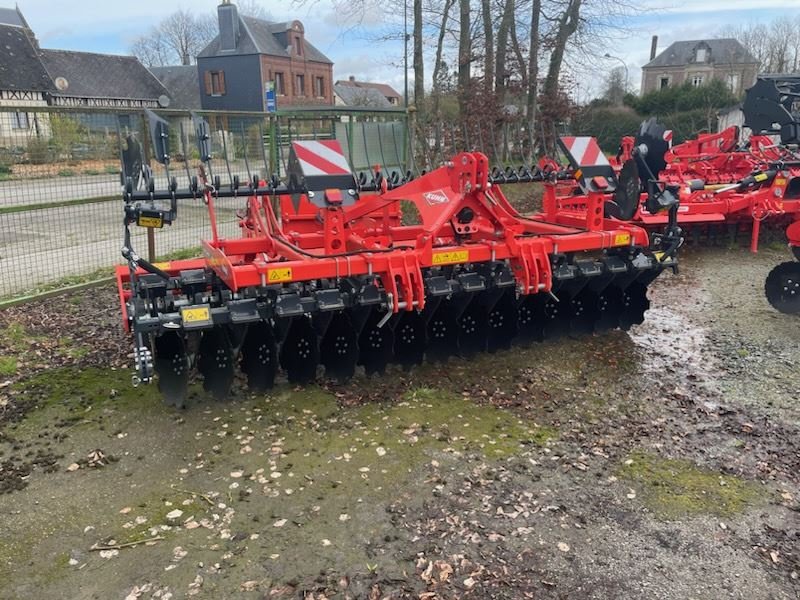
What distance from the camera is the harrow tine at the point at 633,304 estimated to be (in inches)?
222

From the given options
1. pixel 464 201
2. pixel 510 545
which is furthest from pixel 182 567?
pixel 464 201

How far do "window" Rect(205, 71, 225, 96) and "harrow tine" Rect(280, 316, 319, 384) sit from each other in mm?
47211

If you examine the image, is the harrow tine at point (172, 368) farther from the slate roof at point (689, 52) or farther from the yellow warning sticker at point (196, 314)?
the slate roof at point (689, 52)

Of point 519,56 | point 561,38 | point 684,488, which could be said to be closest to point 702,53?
point 561,38

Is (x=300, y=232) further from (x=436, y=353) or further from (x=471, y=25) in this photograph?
(x=471, y=25)

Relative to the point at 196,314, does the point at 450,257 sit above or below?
above

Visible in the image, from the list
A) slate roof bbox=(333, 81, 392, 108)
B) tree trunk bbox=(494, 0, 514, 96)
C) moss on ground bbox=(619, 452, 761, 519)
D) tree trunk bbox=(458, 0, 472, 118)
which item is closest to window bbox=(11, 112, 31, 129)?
moss on ground bbox=(619, 452, 761, 519)

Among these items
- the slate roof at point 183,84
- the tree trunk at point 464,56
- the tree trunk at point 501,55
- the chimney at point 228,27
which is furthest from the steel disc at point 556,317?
the slate roof at point 183,84

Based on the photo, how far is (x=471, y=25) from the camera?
1505cm

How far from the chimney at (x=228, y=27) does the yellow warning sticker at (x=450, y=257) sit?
1852 inches

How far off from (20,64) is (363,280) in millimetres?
37740

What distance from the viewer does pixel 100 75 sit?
40.8 metres

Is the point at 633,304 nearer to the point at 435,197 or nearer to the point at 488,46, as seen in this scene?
the point at 435,197

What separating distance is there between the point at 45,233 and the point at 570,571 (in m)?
10.3
